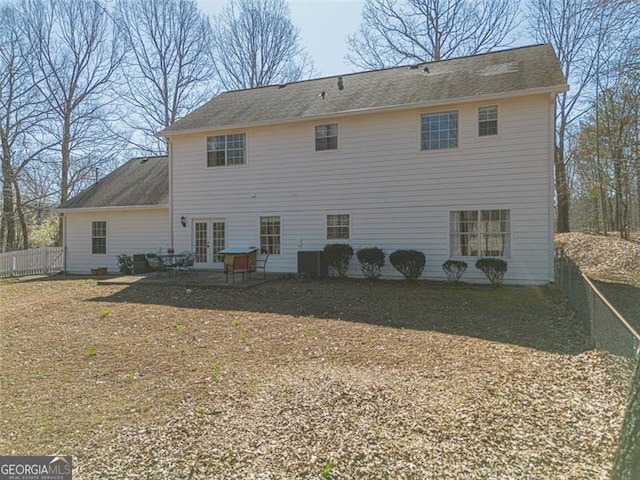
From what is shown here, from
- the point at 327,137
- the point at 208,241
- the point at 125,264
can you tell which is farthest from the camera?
the point at 125,264

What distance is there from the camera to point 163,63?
2761cm

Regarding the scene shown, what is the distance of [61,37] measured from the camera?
2534cm

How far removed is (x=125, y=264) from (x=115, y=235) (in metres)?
1.84

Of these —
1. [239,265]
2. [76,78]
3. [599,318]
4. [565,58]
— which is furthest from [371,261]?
[76,78]

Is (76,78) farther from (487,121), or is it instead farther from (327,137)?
(487,121)

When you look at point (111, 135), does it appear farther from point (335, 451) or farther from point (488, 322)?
point (335, 451)

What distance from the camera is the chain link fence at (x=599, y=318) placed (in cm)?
433

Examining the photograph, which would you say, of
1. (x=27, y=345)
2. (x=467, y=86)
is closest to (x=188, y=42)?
(x=467, y=86)

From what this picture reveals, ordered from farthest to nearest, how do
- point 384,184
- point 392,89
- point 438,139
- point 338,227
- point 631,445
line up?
Answer: point 392,89 < point 338,227 < point 384,184 < point 438,139 < point 631,445

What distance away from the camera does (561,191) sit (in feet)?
72.8

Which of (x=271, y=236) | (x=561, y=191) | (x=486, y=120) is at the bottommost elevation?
(x=271, y=236)

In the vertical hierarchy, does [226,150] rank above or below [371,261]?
above

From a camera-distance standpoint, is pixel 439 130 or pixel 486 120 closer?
pixel 486 120

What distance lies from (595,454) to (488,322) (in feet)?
15.5
